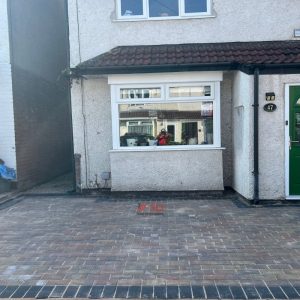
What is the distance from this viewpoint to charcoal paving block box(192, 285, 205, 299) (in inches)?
147

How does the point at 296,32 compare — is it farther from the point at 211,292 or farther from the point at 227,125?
the point at 211,292

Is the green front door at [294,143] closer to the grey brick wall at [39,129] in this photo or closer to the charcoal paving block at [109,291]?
the charcoal paving block at [109,291]

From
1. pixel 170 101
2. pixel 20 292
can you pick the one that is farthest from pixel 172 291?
pixel 170 101

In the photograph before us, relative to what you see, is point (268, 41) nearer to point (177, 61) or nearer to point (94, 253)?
point (177, 61)

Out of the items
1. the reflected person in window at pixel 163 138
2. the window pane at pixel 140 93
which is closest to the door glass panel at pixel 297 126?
the reflected person in window at pixel 163 138

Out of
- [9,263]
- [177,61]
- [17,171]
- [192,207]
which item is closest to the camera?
[9,263]

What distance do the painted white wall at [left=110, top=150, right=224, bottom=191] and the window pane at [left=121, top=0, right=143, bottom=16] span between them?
3.86 meters

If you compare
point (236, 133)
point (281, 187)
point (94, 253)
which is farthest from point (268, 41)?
point (94, 253)

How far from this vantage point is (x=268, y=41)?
9.10 metres

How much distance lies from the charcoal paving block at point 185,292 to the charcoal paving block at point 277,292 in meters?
0.90

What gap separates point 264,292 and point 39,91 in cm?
973

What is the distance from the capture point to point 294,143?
24.9ft

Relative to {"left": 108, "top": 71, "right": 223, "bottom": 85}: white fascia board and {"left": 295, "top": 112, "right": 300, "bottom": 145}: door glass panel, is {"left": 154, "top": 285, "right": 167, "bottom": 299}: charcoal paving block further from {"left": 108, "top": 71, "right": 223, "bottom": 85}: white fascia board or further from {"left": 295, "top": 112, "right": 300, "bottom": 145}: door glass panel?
{"left": 108, "top": 71, "right": 223, "bottom": 85}: white fascia board

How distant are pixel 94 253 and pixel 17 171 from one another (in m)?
5.52
